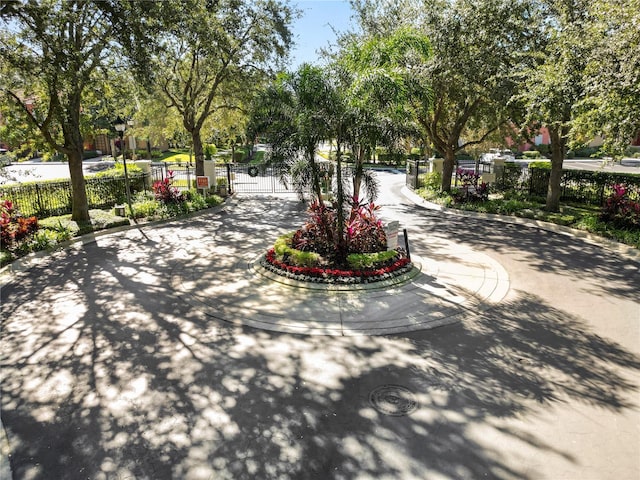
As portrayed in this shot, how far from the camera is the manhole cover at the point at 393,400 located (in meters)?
5.43

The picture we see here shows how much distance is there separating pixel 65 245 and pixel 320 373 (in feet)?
33.7

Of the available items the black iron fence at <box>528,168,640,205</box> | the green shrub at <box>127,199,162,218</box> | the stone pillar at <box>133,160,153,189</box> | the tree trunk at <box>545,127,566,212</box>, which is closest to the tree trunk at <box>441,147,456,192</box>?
the black iron fence at <box>528,168,640,205</box>

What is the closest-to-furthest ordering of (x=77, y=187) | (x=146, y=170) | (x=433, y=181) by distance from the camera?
1. (x=77, y=187)
2. (x=146, y=170)
3. (x=433, y=181)

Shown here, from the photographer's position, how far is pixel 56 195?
1664 centimetres

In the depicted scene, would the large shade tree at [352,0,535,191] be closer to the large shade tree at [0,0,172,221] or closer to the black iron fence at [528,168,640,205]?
the black iron fence at [528,168,640,205]

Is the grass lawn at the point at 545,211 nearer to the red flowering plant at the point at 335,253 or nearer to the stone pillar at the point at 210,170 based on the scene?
the red flowering plant at the point at 335,253

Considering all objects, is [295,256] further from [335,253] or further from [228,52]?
[228,52]

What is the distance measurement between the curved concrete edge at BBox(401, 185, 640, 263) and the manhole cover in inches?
348

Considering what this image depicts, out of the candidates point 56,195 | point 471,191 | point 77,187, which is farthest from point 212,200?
point 471,191

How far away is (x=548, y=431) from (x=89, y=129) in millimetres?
16386

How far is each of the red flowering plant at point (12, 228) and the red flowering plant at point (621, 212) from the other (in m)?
17.1

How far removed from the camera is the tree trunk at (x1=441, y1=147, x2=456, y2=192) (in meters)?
20.4

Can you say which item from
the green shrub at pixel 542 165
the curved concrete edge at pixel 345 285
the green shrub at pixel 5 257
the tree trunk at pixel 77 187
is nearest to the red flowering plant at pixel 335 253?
the curved concrete edge at pixel 345 285

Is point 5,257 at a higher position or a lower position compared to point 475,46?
lower
